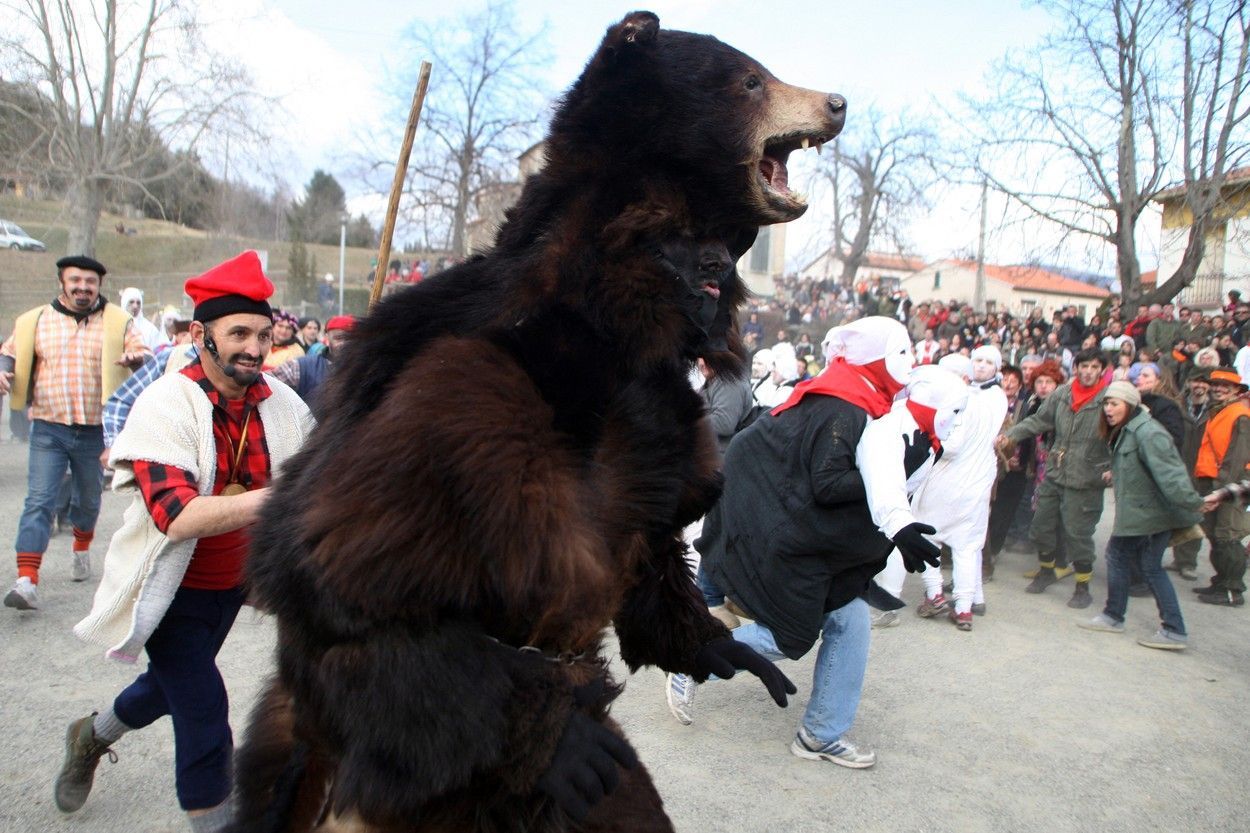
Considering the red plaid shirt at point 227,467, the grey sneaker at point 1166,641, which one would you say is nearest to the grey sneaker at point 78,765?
the red plaid shirt at point 227,467

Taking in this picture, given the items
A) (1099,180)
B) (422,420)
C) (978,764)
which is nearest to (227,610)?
(422,420)

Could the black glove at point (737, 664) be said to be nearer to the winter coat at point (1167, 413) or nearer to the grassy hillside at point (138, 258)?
the winter coat at point (1167, 413)

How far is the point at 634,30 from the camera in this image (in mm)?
1849

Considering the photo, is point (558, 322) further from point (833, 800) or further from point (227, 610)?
point (833, 800)

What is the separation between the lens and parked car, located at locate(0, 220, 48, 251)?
35094mm

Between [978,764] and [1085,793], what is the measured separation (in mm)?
481

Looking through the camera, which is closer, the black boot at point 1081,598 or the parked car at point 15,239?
the black boot at point 1081,598

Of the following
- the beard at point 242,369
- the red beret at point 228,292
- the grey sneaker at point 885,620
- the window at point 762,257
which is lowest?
the grey sneaker at point 885,620

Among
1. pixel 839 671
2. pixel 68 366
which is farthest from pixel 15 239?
pixel 839 671

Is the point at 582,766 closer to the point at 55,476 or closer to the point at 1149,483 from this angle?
the point at 55,476

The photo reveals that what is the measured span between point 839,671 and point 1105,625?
3624 mm

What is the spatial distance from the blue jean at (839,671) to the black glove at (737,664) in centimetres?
232

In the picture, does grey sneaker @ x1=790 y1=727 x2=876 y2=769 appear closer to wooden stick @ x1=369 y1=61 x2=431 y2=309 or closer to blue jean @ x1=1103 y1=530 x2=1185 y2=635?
wooden stick @ x1=369 y1=61 x2=431 y2=309

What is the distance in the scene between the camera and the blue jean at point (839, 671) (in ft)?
14.9
